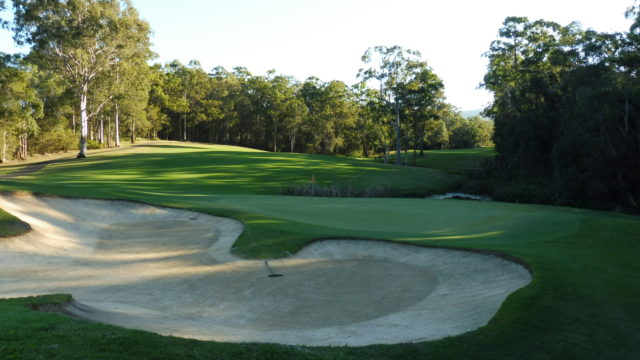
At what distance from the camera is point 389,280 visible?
10.2 m

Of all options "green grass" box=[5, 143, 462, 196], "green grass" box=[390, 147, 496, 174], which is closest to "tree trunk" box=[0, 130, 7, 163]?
"green grass" box=[5, 143, 462, 196]

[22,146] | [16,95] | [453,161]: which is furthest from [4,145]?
[453,161]

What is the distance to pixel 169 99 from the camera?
90875 millimetres

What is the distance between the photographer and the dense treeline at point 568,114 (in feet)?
98.6

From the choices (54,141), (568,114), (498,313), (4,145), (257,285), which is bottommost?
(257,285)

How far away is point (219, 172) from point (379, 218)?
83.8ft

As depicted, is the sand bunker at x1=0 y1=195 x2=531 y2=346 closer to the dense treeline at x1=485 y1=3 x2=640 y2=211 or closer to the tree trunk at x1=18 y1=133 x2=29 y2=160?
the dense treeline at x1=485 y1=3 x2=640 y2=211

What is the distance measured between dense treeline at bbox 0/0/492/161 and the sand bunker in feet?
126

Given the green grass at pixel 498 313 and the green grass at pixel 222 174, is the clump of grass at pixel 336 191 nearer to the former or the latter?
the green grass at pixel 222 174

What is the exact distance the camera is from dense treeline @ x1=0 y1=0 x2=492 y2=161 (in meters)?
47.2

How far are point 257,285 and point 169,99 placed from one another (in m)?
87.2

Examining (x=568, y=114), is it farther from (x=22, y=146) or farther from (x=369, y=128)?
(x=22, y=146)

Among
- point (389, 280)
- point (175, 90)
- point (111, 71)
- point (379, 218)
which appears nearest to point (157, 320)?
point (389, 280)

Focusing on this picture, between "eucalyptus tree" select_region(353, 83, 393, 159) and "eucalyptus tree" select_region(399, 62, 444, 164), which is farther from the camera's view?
"eucalyptus tree" select_region(353, 83, 393, 159)
